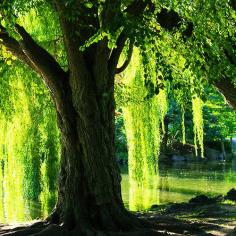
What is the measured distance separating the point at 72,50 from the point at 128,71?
5503 millimetres

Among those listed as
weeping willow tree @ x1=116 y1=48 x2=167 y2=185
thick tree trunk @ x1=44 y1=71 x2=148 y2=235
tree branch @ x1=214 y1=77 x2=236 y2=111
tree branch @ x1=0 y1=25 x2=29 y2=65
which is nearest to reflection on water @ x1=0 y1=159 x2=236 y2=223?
weeping willow tree @ x1=116 y1=48 x2=167 y2=185

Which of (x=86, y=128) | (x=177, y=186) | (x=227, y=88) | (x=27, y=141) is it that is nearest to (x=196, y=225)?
(x=227, y=88)

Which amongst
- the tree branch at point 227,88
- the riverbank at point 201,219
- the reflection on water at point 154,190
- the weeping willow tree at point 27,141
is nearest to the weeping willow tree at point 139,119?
the reflection on water at point 154,190

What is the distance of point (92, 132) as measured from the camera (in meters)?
7.57

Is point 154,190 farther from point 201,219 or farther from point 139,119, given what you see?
point 201,219

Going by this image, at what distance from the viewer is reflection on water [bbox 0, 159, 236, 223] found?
14.7 meters

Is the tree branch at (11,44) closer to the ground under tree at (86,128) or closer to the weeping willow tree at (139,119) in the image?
the ground under tree at (86,128)

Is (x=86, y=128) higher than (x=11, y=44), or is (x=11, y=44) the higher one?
(x=11, y=44)

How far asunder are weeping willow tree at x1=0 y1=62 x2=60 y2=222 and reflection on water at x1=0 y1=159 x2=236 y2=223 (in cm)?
6

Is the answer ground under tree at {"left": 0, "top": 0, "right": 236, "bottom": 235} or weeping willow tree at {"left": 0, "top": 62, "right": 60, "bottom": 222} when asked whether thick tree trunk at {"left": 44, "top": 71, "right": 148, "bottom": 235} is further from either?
weeping willow tree at {"left": 0, "top": 62, "right": 60, "bottom": 222}

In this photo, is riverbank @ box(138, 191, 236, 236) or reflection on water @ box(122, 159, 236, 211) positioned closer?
riverbank @ box(138, 191, 236, 236)

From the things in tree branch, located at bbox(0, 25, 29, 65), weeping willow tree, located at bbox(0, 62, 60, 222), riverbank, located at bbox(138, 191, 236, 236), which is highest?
tree branch, located at bbox(0, 25, 29, 65)

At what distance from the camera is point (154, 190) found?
21.6m

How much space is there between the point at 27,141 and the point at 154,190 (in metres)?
9.32
